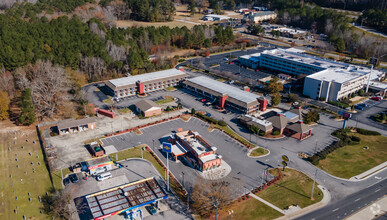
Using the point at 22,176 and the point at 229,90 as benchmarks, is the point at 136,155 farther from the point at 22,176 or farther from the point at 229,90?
the point at 229,90

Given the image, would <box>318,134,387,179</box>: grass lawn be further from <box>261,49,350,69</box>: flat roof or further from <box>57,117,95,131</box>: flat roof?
<box>57,117,95,131</box>: flat roof

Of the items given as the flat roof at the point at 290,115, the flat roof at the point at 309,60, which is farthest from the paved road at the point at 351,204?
the flat roof at the point at 309,60

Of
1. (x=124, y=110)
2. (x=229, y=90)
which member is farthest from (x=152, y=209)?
(x=229, y=90)

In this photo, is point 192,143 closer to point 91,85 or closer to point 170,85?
point 170,85

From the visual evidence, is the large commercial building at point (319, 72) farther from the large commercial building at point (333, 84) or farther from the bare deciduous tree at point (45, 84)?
the bare deciduous tree at point (45, 84)

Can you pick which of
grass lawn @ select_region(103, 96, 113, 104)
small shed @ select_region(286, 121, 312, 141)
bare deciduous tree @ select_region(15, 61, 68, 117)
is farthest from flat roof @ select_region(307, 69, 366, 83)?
bare deciduous tree @ select_region(15, 61, 68, 117)

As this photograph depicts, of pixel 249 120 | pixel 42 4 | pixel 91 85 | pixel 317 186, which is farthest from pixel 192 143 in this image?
pixel 42 4

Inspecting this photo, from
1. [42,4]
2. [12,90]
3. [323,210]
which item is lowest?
[323,210]
